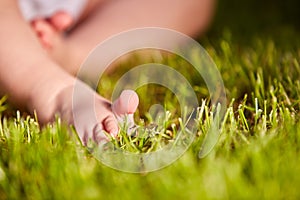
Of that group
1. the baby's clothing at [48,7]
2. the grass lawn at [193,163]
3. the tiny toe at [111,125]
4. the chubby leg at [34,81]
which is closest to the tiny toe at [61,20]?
the baby's clothing at [48,7]

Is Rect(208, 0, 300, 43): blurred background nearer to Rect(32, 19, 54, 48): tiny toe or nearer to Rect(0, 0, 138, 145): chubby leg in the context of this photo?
Rect(32, 19, 54, 48): tiny toe


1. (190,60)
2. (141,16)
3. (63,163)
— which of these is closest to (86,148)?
(63,163)

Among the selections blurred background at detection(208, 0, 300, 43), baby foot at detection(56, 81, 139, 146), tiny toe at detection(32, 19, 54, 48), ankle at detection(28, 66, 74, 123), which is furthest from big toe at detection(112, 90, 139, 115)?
blurred background at detection(208, 0, 300, 43)

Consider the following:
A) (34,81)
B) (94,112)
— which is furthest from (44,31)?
(94,112)

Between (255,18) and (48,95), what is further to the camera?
(255,18)

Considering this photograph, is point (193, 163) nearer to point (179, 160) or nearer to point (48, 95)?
point (179, 160)

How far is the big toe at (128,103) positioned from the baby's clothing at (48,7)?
1.89ft

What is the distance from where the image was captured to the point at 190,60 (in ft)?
4.76

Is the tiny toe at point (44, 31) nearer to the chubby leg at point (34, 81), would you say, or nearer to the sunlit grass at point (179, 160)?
the chubby leg at point (34, 81)

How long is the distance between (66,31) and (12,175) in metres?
0.76

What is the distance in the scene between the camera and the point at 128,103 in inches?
38.7

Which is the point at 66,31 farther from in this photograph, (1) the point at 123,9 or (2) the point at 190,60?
(2) the point at 190,60

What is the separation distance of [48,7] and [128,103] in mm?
651

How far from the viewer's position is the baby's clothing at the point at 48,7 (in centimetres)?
152
